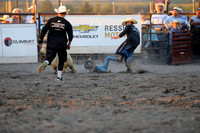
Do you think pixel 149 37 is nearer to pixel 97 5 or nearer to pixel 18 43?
pixel 97 5

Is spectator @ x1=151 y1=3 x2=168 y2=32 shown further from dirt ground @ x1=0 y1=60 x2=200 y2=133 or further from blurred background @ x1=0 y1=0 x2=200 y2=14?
dirt ground @ x1=0 y1=60 x2=200 y2=133

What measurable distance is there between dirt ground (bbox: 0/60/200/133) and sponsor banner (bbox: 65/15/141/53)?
14.3 feet

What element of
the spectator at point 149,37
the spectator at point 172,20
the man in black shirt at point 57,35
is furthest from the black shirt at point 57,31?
the spectator at point 172,20

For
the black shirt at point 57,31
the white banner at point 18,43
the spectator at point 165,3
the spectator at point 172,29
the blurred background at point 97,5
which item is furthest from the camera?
the blurred background at point 97,5

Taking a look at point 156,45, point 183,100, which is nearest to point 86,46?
point 156,45

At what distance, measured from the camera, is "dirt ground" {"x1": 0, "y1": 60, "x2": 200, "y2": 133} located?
4137 mm

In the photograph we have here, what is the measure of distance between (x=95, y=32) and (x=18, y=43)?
99.1 inches

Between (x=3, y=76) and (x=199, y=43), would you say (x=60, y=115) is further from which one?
(x=199, y=43)

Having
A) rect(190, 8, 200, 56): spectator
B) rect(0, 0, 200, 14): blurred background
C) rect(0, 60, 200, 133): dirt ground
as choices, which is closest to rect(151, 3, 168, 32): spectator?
rect(190, 8, 200, 56): spectator

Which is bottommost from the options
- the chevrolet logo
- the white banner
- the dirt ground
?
the dirt ground

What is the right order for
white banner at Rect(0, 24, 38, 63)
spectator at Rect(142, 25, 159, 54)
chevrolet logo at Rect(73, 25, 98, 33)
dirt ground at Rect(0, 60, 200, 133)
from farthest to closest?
spectator at Rect(142, 25, 159, 54)
chevrolet logo at Rect(73, 25, 98, 33)
white banner at Rect(0, 24, 38, 63)
dirt ground at Rect(0, 60, 200, 133)

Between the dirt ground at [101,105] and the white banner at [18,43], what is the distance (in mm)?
4211

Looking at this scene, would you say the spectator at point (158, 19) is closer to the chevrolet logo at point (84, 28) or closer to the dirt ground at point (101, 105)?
the chevrolet logo at point (84, 28)

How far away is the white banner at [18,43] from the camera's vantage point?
12547 mm
